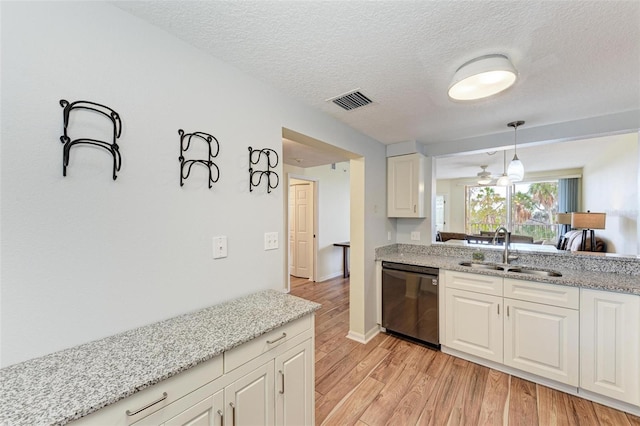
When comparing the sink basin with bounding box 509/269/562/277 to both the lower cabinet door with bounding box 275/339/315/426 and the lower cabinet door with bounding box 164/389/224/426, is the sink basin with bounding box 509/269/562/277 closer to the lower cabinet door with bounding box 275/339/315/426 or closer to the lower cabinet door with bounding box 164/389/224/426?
the lower cabinet door with bounding box 275/339/315/426

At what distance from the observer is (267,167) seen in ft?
5.82

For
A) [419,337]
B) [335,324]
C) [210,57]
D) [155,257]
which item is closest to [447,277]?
[419,337]

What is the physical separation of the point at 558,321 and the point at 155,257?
2886 millimetres

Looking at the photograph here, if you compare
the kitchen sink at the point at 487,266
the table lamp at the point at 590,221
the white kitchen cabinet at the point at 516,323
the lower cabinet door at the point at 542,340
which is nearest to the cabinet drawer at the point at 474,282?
the white kitchen cabinet at the point at 516,323

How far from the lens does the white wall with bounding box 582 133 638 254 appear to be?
279cm

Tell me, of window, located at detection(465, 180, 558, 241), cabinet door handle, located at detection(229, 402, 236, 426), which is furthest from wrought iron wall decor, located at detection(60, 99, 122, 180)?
window, located at detection(465, 180, 558, 241)

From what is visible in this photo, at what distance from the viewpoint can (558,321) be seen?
79.4 inches

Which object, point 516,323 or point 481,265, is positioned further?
point 481,265

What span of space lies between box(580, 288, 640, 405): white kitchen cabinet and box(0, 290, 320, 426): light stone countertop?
221cm

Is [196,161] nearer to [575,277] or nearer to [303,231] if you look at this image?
[575,277]

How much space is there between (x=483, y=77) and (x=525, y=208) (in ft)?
21.0

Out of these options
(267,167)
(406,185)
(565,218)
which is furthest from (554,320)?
(565,218)

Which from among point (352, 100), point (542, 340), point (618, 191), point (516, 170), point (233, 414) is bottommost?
point (542, 340)

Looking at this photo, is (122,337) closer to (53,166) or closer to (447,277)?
(53,166)
